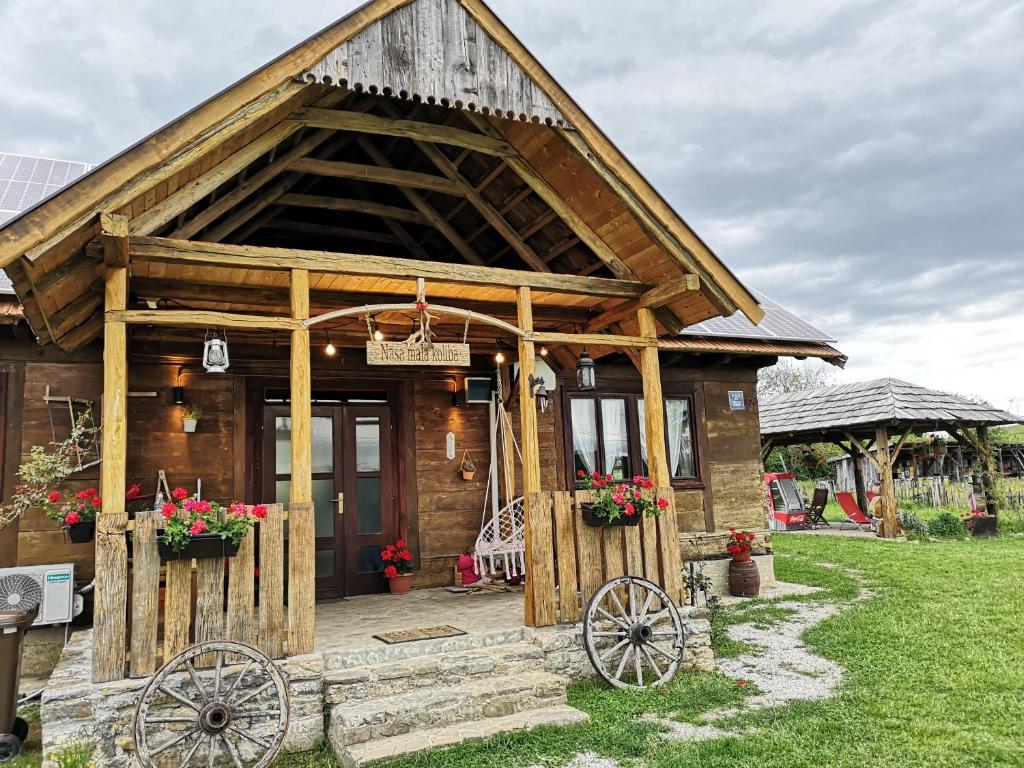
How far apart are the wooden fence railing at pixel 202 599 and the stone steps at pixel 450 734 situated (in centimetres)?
86

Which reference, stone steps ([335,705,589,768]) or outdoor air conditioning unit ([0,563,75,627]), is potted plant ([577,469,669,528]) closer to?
stone steps ([335,705,589,768])

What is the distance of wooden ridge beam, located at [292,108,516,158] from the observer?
16.6 feet

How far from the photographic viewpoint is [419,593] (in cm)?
689

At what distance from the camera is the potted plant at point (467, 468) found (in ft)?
24.8

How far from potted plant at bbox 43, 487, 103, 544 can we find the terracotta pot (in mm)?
6676

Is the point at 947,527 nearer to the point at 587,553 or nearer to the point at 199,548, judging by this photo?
the point at 587,553

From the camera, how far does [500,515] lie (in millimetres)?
7133

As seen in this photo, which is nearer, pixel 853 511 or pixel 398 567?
pixel 398 567

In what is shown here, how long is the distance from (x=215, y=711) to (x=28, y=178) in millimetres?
6852

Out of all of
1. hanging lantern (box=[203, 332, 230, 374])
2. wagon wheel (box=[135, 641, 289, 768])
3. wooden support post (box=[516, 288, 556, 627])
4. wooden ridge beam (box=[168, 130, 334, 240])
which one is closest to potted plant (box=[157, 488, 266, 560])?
wagon wheel (box=[135, 641, 289, 768])

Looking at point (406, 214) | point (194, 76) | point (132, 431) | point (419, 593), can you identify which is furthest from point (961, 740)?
point (194, 76)

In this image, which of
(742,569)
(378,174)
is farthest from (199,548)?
(742,569)

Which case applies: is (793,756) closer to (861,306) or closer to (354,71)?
(354,71)

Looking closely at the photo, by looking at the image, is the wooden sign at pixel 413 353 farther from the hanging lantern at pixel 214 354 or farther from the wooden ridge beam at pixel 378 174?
the wooden ridge beam at pixel 378 174
